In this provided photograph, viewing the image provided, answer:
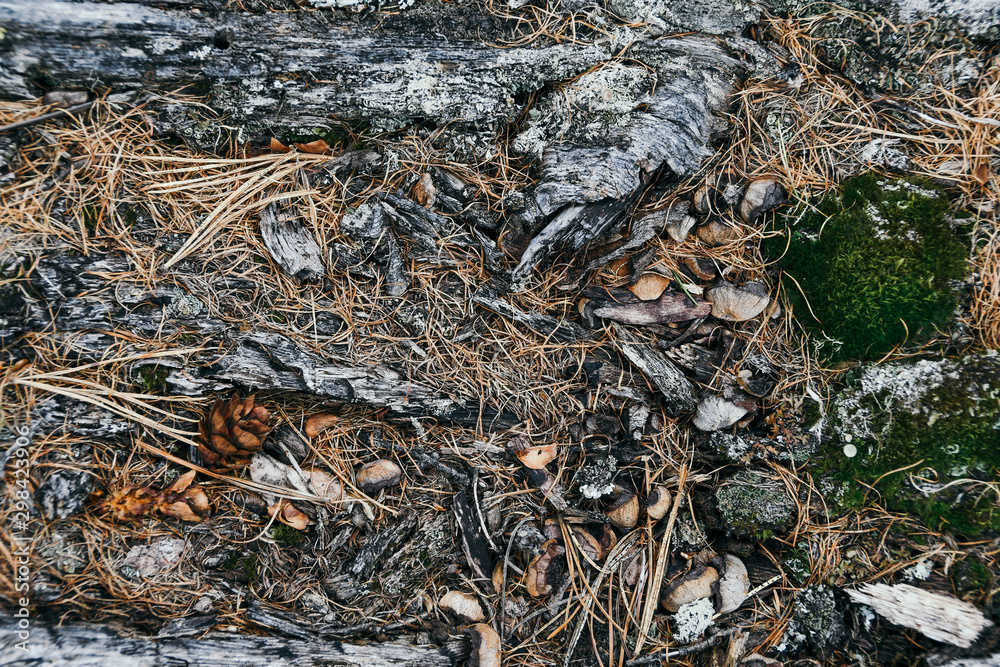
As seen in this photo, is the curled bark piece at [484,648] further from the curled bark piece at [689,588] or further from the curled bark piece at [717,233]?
the curled bark piece at [717,233]

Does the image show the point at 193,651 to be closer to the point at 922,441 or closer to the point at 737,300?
the point at 737,300

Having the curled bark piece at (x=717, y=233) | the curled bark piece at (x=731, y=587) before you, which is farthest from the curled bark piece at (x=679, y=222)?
the curled bark piece at (x=731, y=587)

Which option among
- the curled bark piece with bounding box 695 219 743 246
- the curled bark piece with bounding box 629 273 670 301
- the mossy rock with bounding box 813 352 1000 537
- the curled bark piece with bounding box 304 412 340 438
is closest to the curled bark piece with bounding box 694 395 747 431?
the mossy rock with bounding box 813 352 1000 537

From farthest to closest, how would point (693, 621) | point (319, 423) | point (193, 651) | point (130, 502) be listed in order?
point (319, 423) < point (693, 621) < point (130, 502) < point (193, 651)

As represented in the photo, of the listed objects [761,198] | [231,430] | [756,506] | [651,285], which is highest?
[761,198]

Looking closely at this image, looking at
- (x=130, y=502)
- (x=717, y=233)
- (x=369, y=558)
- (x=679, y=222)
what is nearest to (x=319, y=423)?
(x=369, y=558)

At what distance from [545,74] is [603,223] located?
786 millimetres

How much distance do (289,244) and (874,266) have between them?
2.67 metres

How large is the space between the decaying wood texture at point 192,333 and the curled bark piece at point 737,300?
137 centimetres

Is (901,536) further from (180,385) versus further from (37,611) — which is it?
(37,611)

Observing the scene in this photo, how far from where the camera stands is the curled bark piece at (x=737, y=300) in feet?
7.36

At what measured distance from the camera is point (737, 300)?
2258 mm

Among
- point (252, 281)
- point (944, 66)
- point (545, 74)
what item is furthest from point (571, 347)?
point (944, 66)

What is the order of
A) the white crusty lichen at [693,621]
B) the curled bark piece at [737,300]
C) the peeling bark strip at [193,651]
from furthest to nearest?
the curled bark piece at [737,300], the white crusty lichen at [693,621], the peeling bark strip at [193,651]
